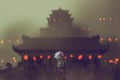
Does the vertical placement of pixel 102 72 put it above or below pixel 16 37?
below

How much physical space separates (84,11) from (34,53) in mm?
26149

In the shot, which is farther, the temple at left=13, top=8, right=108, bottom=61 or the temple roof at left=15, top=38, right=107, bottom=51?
the temple roof at left=15, top=38, right=107, bottom=51

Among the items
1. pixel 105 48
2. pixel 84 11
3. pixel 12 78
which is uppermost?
pixel 84 11

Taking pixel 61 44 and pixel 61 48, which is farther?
pixel 61 44

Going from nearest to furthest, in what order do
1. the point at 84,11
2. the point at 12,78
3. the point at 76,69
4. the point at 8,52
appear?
1. the point at 12,78
2. the point at 76,69
3. the point at 8,52
4. the point at 84,11

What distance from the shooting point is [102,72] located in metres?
50.2

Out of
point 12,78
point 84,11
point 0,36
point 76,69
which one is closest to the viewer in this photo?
point 12,78

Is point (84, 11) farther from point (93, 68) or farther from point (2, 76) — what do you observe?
point (2, 76)

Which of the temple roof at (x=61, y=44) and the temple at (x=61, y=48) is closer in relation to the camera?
the temple at (x=61, y=48)

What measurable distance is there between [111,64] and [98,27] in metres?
13.4

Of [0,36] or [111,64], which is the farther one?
[0,36]

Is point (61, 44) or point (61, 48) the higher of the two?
point (61, 44)

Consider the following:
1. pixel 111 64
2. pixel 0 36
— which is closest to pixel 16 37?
pixel 0 36

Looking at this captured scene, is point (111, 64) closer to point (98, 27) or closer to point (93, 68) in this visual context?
point (93, 68)
